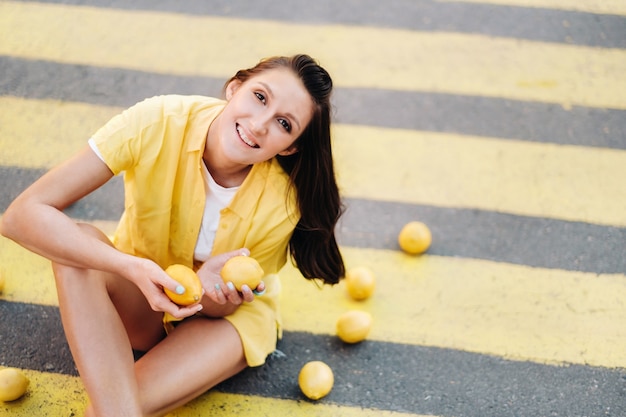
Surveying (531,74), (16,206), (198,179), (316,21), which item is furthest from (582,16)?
(16,206)

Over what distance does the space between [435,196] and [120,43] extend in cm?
199

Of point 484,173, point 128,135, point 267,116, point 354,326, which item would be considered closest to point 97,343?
point 128,135

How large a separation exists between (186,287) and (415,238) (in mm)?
1354

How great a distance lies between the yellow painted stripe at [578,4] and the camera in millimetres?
4777

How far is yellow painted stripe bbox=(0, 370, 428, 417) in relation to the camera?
2821 mm

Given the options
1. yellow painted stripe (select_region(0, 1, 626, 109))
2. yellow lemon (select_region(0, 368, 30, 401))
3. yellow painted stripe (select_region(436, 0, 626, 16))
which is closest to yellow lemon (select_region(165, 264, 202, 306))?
yellow lemon (select_region(0, 368, 30, 401))

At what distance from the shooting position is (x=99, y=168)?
250 centimetres

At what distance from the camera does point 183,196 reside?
2633mm

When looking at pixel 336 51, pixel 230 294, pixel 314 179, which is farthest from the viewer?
pixel 336 51

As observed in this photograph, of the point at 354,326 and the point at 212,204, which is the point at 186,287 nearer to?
the point at 212,204

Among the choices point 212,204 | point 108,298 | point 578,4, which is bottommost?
point 108,298

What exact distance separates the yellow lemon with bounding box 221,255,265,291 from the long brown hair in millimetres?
322

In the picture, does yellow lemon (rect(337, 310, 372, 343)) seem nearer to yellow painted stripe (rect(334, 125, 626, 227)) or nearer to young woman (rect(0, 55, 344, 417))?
young woman (rect(0, 55, 344, 417))

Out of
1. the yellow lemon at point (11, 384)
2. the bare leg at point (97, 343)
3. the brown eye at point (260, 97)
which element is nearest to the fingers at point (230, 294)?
the bare leg at point (97, 343)
